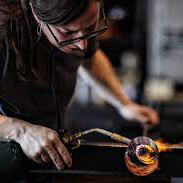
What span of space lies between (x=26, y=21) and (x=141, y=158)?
0.56m

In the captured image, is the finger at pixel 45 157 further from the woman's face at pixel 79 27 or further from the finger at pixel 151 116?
the finger at pixel 151 116

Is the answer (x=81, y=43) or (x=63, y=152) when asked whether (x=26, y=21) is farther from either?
(x=63, y=152)

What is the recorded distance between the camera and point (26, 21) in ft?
3.67

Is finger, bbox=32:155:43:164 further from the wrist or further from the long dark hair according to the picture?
the long dark hair

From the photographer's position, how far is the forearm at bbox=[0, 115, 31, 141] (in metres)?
1.00

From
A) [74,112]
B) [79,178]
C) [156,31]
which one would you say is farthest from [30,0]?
[156,31]

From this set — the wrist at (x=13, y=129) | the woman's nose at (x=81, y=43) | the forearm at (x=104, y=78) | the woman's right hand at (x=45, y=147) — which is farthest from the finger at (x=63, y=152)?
the forearm at (x=104, y=78)

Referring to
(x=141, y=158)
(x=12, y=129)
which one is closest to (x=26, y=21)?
(x=12, y=129)

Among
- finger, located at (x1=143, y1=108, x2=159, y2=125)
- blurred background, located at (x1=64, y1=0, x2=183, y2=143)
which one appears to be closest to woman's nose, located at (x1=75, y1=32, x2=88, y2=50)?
finger, located at (x1=143, y1=108, x2=159, y2=125)

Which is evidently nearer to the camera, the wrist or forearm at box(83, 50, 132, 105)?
the wrist

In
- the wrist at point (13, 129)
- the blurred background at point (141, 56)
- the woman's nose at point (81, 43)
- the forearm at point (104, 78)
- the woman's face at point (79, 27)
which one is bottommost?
the blurred background at point (141, 56)

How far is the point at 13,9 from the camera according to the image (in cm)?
107

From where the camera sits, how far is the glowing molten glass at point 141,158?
3.07ft

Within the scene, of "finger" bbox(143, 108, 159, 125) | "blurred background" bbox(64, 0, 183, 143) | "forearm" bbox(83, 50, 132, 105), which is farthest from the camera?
"blurred background" bbox(64, 0, 183, 143)
